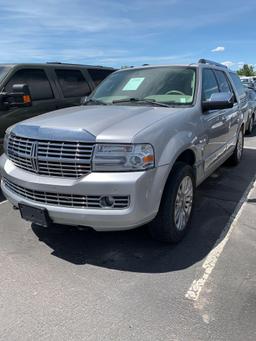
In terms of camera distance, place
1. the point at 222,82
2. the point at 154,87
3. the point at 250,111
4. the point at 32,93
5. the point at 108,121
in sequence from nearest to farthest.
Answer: the point at 108,121 → the point at 154,87 → the point at 222,82 → the point at 32,93 → the point at 250,111

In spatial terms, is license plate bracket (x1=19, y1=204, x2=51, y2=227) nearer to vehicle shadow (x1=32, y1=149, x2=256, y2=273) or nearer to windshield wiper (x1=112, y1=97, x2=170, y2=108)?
vehicle shadow (x1=32, y1=149, x2=256, y2=273)

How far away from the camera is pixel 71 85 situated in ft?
24.4

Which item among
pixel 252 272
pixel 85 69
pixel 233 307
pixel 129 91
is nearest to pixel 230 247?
pixel 252 272

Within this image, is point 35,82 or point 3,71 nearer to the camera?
point 3,71

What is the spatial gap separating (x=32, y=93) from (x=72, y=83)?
3.75 ft

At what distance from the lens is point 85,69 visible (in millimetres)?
7926

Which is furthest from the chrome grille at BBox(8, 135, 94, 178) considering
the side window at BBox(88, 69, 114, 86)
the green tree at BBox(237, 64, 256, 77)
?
the green tree at BBox(237, 64, 256, 77)

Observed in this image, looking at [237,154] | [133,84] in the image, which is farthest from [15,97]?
[237,154]

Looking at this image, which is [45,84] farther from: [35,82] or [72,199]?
[72,199]

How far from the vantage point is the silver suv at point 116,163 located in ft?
10.7

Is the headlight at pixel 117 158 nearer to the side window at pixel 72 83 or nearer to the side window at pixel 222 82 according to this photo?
the side window at pixel 222 82

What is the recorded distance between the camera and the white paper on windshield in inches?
190

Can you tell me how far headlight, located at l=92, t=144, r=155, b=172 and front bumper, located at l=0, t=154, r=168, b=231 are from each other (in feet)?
0.17

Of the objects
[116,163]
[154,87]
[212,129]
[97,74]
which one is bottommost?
[212,129]
